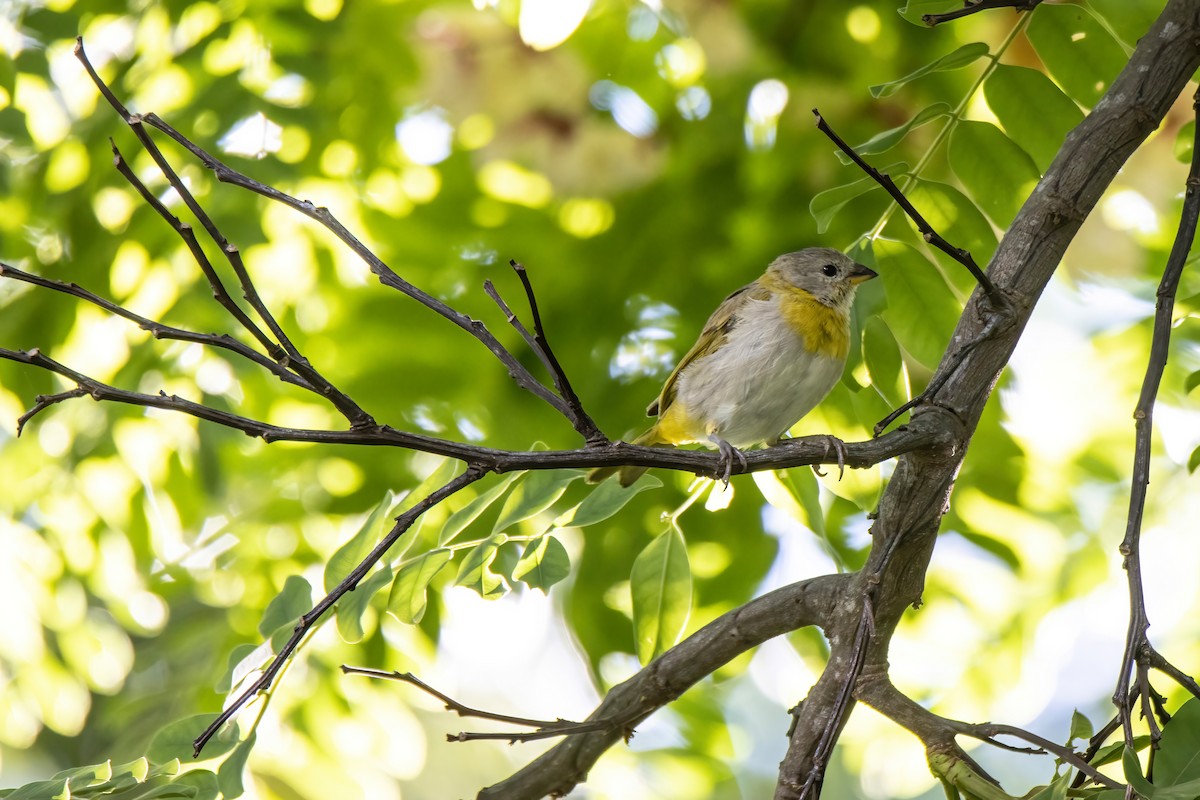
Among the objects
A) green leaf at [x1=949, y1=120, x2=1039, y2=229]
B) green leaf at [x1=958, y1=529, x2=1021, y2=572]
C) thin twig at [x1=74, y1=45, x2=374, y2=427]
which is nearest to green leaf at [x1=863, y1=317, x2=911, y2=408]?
green leaf at [x1=949, y1=120, x2=1039, y2=229]

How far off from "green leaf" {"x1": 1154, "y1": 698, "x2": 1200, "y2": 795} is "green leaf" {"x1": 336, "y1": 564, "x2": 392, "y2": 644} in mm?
1495

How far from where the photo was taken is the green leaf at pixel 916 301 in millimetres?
2543

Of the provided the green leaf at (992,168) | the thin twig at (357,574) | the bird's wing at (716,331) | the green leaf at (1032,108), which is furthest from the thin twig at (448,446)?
the bird's wing at (716,331)

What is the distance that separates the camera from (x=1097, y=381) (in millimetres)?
3898

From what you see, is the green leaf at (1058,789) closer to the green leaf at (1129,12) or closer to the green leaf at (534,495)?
the green leaf at (534,495)

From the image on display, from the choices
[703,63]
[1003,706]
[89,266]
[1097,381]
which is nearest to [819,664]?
[1003,706]

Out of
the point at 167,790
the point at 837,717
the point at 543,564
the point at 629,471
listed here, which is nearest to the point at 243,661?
the point at 167,790

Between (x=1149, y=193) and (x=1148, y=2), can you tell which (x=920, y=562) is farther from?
(x=1149, y=193)

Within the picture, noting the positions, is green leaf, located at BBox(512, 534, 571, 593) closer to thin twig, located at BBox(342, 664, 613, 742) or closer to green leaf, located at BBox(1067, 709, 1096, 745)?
thin twig, located at BBox(342, 664, 613, 742)

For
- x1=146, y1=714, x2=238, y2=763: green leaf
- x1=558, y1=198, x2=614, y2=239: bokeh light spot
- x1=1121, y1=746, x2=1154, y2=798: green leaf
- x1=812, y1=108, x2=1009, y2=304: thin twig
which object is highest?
x1=558, y1=198, x2=614, y2=239: bokeh light spot

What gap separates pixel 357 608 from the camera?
7.68 feet

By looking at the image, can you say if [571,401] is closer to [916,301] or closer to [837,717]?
[837,717]

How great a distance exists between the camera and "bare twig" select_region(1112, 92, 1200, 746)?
166 centimetres

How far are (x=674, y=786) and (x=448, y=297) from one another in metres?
1.91
